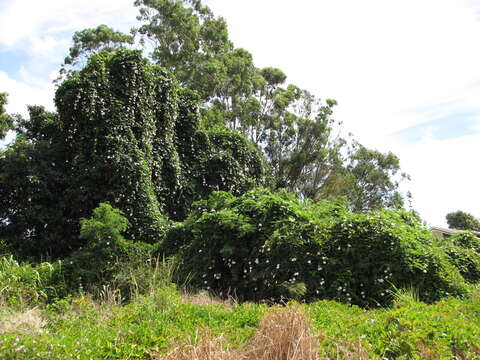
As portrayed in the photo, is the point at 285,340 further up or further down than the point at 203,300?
further up

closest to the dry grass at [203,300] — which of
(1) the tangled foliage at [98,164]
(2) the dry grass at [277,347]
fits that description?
(2) the dry grass at [277,347]

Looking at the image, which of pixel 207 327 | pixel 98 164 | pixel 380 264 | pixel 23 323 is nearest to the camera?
pixel 207 327

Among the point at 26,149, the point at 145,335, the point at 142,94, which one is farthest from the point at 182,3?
the point at 145,335

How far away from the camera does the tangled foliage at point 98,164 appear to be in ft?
34.4

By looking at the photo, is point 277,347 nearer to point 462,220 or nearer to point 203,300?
point 203,300

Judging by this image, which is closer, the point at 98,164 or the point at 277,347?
the point at 277,347

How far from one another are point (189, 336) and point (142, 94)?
9.28 metres

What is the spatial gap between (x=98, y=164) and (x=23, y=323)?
633 cm

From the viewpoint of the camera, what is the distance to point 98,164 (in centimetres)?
1048

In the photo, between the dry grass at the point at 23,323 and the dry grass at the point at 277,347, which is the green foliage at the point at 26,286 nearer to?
the dry grass at the point at 23,323

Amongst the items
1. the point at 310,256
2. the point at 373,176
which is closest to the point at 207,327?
the point at 310,256

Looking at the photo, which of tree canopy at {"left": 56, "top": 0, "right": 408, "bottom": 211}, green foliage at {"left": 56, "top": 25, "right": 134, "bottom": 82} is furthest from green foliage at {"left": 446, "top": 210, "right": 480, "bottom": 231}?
green foliage at {"left": 56, "top": 25, "right": 134, "bottom": 82}

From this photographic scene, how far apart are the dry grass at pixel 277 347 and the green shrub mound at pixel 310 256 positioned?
2.30 m

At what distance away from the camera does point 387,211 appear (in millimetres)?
7613
